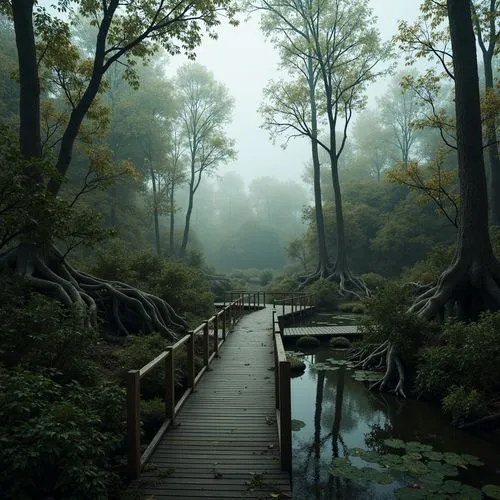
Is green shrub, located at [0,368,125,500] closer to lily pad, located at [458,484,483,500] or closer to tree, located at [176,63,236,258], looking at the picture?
lily pad, located at [458,484,483,500]

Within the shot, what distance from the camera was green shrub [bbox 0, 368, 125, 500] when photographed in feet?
11.0

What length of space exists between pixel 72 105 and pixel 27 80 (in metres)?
1.55

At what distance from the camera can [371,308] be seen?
1024 centimetres

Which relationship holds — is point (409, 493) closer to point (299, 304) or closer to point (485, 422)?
point (485, 422)

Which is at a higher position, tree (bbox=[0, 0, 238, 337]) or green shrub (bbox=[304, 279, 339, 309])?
tree (bbox=[0, 0, 238, 337])

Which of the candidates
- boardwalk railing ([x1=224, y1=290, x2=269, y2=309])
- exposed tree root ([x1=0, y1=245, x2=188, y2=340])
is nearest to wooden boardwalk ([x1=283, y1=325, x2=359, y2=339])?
boardwalk railing ([x1=224, y1=290, x2=269, y2=309])

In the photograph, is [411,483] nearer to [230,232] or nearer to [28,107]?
[28,107]

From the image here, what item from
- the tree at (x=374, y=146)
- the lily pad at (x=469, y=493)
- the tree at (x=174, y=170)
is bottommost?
the lily pad at (x=469, y=493)

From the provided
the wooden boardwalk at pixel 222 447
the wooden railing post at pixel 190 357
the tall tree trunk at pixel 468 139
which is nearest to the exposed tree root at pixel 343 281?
the tall tree trunk at pixel 468 139

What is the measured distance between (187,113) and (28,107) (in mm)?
26581

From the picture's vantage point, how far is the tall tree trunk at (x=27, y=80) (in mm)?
9422

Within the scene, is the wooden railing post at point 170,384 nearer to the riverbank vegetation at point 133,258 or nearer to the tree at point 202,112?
the riverbank vegetation at point 133,258

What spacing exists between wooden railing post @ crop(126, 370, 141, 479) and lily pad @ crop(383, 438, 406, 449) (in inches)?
161

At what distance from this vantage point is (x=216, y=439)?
534 centimetres
